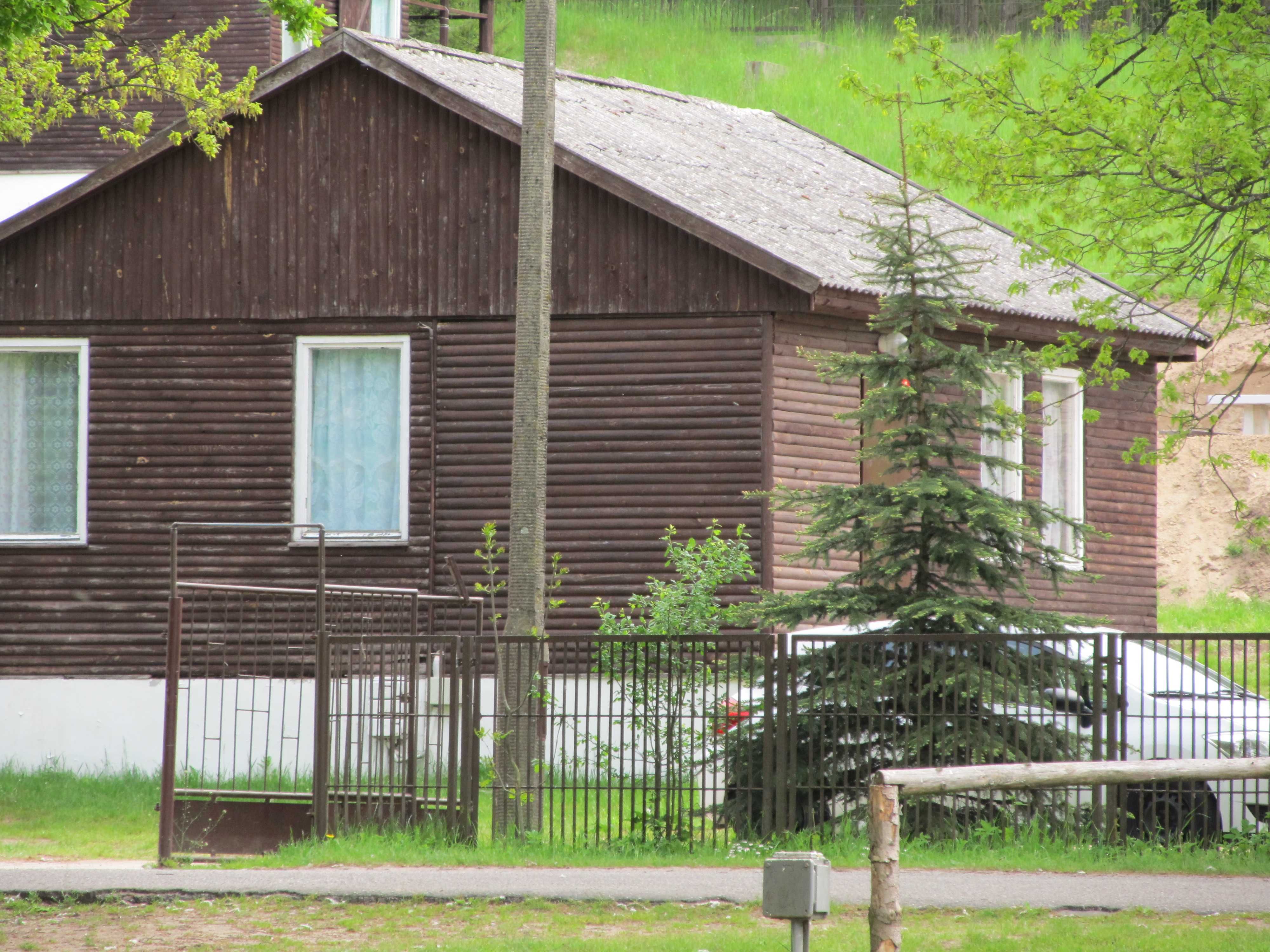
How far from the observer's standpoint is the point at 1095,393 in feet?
71.2

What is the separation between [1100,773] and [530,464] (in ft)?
16.2

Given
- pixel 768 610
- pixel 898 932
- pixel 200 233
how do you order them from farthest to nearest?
pixel 200 233, pixel 768 610, pixel 898 932

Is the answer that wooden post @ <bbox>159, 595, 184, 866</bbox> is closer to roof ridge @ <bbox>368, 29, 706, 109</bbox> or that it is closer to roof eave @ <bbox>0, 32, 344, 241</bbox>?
roof eave @ <bbox>0, 32, 344, 241</bbox>

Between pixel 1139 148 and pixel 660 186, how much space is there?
5644mm

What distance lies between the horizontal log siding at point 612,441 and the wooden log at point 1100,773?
7168 millimetres

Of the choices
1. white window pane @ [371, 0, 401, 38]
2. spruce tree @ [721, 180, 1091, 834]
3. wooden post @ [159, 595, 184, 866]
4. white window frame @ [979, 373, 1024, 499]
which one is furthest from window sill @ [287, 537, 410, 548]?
white window pane @ [371, 0, 401, 38]

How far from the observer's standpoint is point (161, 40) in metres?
27.3

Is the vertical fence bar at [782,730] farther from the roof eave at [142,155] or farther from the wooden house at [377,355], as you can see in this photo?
the roof eave at [142,155]

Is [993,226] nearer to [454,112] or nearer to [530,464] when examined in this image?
[454,112]

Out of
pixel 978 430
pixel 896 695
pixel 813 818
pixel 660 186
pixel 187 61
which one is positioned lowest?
pixel 813 818


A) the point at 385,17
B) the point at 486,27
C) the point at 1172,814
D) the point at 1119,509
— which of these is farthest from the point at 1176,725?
the point at 486,27

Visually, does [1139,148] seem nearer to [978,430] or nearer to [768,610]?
[978,430]

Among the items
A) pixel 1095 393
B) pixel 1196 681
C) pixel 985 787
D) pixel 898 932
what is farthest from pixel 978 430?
pixel 1095 393

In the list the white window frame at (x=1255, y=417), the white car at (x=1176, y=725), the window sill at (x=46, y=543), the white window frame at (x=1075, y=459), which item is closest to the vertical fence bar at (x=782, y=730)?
the white car at (x=1176, y=725)
